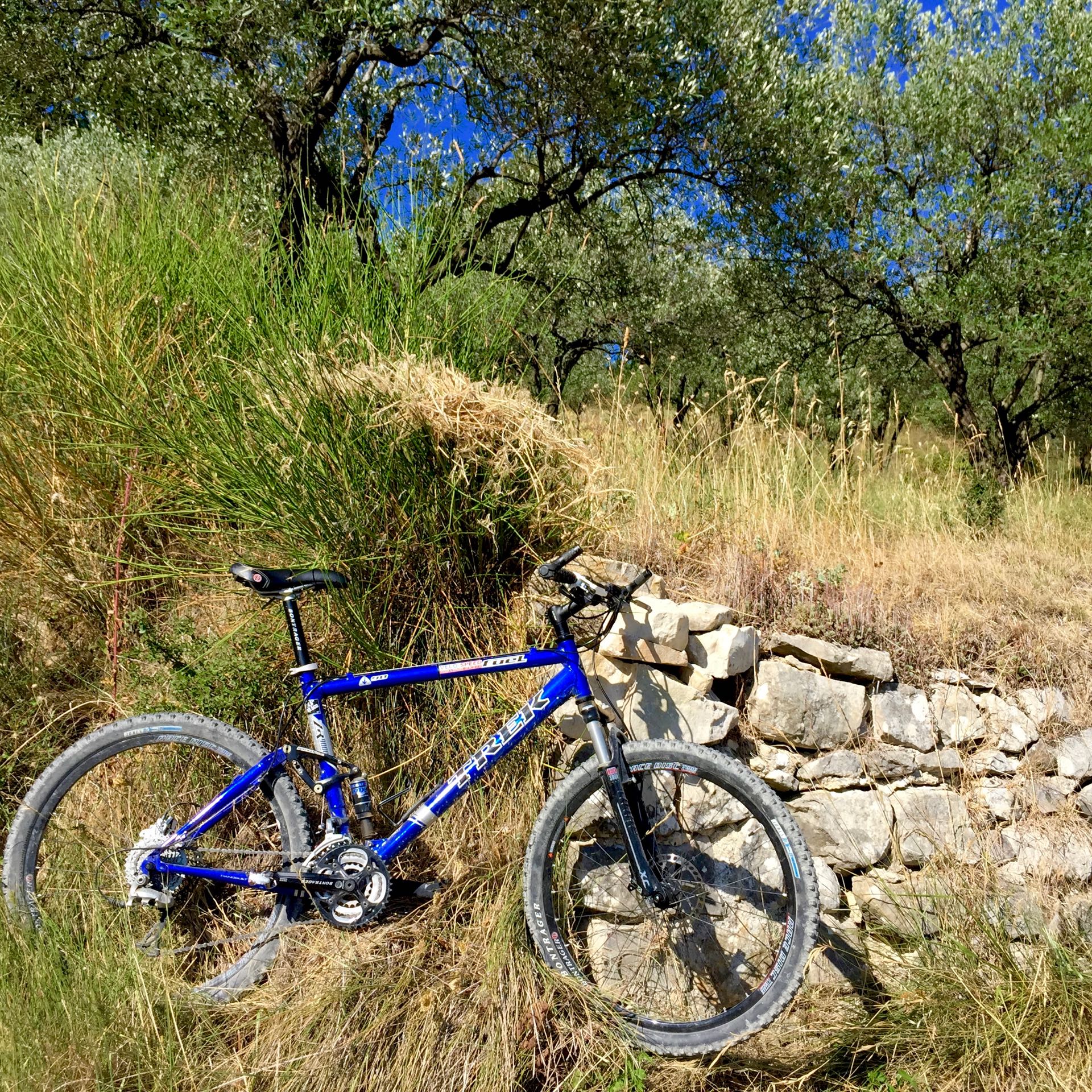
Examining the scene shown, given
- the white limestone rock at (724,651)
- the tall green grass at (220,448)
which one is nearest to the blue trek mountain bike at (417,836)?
the tall green grass at (220,448)

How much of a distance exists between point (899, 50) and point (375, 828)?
11.9 meters

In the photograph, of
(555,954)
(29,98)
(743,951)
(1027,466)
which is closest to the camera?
(555,954)

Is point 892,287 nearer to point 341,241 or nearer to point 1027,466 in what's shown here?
point 1027,466

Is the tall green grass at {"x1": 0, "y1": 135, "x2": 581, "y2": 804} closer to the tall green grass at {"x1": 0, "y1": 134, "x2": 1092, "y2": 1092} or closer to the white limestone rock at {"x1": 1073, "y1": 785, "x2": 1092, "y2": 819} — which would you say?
the tall green grass at {"x1": 0, "y1": 134, "x2": 1092, "y2": 1092}

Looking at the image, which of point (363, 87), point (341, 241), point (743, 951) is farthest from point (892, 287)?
point (743, 951)

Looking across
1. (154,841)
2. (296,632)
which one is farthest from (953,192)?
(154,841)

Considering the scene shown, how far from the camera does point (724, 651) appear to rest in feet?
10.3

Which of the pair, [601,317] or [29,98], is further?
[601,317]

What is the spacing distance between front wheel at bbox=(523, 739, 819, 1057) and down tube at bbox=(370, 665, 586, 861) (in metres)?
0.23

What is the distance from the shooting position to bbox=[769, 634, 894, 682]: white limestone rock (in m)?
3.28

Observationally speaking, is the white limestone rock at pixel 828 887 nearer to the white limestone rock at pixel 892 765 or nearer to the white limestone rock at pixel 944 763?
the white limestone rock at pixel 892 765

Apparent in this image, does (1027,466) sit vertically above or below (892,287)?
below

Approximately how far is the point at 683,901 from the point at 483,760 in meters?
0.86

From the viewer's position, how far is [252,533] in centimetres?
309
